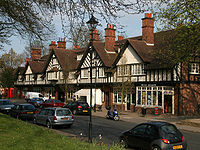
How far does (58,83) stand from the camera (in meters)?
53.1

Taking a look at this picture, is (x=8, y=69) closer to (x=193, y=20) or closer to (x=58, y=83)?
(x=58, y=83)

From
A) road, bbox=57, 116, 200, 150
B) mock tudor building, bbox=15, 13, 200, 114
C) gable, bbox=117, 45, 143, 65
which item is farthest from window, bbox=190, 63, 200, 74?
road, bbox=57, 116, 200, 150

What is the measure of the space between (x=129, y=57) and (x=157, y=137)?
24.3 m

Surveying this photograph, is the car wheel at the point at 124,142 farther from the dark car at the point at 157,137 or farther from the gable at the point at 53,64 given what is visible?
the gable at the point at 53,64

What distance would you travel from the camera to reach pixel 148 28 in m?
35.2

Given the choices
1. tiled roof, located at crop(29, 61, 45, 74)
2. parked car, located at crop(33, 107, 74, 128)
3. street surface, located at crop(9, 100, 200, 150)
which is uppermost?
tiled roof, located at crop(29, 61, 45, 74)

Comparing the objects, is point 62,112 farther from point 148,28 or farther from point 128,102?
point 148,28

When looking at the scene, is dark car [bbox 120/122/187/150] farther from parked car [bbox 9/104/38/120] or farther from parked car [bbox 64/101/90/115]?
parked car [bbox 64/101/90/115]

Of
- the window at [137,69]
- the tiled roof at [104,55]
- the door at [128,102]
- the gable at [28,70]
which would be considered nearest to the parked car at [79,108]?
the door at [128,102]

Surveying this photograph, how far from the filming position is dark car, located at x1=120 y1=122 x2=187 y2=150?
10.5 m

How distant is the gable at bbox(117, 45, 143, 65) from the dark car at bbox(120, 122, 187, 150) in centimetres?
2146

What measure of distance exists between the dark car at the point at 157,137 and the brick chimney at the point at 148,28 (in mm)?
25075

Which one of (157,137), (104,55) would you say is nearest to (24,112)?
(157,137)

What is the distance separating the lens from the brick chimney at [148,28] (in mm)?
34844
